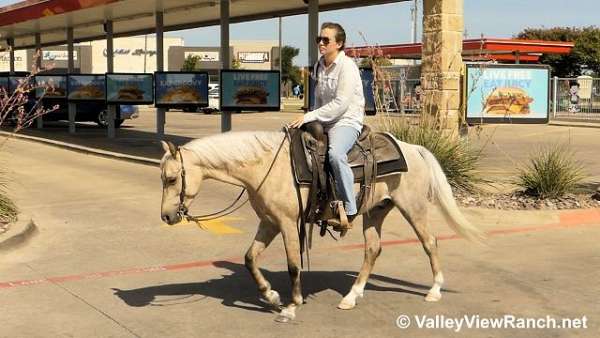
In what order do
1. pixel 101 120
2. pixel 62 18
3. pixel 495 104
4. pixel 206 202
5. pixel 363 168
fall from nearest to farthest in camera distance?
pixel 363 168 < pixel 206 202 < pixel 495 104 < pixel 62 18 < pixel 101 120

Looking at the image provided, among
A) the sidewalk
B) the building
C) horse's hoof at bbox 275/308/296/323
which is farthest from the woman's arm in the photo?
the building

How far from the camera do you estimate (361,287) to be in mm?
6180

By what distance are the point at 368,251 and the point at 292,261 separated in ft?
2.96

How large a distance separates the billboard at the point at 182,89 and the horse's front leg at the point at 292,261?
15.4m

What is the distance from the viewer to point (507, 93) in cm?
1302

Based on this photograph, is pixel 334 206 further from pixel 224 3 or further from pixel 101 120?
pixel 101 120

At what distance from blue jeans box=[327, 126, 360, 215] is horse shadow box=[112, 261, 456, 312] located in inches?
44.6

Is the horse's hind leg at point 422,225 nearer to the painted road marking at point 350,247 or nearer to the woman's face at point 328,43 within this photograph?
the woman's face at point 328,43

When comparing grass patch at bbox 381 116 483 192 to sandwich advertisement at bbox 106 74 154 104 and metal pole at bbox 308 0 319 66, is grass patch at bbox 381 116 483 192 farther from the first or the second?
sandwich advertisement at bbox 106 74 154 104

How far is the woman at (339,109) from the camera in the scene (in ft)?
18.9

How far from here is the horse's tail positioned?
21.3 feet

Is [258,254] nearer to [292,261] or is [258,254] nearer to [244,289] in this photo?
[292,261]

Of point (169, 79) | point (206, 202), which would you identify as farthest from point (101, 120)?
point (206, 202)

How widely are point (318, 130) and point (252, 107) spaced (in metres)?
12.6
